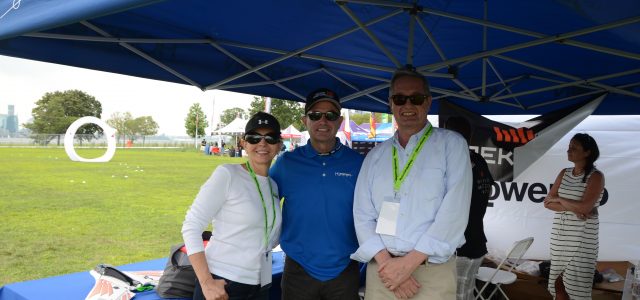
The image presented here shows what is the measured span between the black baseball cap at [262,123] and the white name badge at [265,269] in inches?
22.8

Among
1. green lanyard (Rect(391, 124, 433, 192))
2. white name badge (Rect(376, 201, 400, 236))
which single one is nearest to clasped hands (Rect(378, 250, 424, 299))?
white name badge (Rect(376, 201, 400, 236))

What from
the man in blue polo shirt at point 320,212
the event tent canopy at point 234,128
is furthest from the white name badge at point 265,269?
the event tent canopy at point 234,128

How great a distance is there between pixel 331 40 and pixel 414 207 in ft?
5.27

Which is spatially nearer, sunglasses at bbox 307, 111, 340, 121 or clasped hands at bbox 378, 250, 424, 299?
clasped hands at bbox 378, 250, 424, 299

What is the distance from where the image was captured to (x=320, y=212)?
207cm

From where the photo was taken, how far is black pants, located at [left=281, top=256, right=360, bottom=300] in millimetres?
2059

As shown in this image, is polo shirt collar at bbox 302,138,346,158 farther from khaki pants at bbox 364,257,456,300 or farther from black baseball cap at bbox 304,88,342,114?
khaki pants at bbox 364,257,456,300

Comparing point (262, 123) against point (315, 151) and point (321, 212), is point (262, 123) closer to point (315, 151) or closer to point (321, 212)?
point (315, 151)

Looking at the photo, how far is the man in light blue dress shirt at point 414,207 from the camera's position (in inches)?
67.4

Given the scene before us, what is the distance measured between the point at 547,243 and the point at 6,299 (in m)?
5.94

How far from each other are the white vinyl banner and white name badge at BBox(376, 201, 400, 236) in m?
4.36

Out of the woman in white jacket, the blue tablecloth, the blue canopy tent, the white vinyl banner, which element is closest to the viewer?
the woman in white jacket

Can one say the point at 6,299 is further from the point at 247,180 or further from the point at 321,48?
the point at 321,48

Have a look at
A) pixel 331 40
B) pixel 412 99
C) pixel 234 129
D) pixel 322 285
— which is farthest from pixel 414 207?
pixel 234 129
